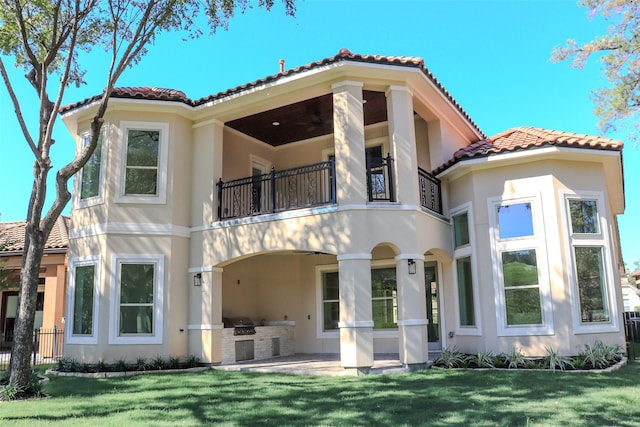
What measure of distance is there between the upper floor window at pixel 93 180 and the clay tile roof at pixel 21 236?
4867mm

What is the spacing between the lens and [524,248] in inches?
440

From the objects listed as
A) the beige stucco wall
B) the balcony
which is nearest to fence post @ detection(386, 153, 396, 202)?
the balcony

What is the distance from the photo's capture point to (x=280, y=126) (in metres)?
14.3

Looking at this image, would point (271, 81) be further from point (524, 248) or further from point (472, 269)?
point (524, 248)

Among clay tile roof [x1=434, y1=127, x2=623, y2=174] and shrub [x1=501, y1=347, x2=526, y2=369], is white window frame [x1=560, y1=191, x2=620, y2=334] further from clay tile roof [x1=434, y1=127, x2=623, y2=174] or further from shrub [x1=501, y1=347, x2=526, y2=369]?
shrub [x1=501, y1=347, x2=526, y2=369]

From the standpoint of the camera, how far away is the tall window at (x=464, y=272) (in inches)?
466

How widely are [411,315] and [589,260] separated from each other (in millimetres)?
4269

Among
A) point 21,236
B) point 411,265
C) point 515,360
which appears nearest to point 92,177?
point 411,265

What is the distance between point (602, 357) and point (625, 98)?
8787 mm

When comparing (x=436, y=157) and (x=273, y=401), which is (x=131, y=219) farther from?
(x=436, y=157)

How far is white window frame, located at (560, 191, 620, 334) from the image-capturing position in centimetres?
1067

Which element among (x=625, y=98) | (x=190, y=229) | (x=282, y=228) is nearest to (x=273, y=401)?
(x=282, y=228)

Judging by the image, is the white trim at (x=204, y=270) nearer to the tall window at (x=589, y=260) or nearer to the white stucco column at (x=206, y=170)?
the white stucco column at (x=206, y=170)

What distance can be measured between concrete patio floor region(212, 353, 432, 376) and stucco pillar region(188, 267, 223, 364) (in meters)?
0.42
